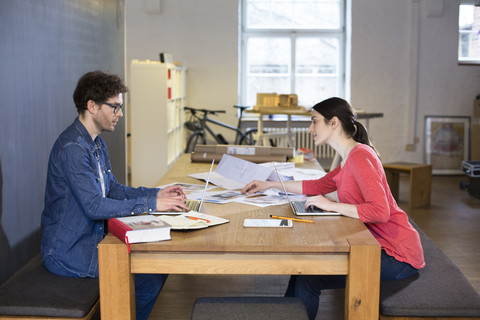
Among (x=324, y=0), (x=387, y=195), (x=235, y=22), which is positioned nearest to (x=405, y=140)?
(x=324, y=0)

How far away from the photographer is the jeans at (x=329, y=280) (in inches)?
92.7

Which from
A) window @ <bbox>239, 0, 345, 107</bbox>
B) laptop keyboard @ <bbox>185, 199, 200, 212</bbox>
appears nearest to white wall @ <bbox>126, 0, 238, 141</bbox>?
window @ <bbox>239, 0, 345, 107</bbox>

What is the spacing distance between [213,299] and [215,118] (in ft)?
21.8

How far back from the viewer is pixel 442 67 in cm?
830

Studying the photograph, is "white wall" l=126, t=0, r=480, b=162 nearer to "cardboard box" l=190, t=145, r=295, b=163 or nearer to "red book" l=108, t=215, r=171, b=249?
"cardboard box" l=190, t=145, r=295, b=163

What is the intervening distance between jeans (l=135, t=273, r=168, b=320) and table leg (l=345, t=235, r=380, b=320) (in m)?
0.90

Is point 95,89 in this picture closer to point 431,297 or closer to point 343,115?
point 343,115

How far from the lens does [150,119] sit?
6.73 m

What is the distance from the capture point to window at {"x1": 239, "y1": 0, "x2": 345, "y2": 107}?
873cm

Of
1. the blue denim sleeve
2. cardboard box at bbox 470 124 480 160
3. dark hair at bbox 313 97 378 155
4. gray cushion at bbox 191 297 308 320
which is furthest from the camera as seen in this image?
cardboard box at bbox 470 124 480 160

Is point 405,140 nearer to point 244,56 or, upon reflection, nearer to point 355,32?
point 355,32

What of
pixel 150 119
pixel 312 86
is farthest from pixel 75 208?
pixel 312 86

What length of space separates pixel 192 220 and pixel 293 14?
7011mm

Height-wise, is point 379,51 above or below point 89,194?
above
